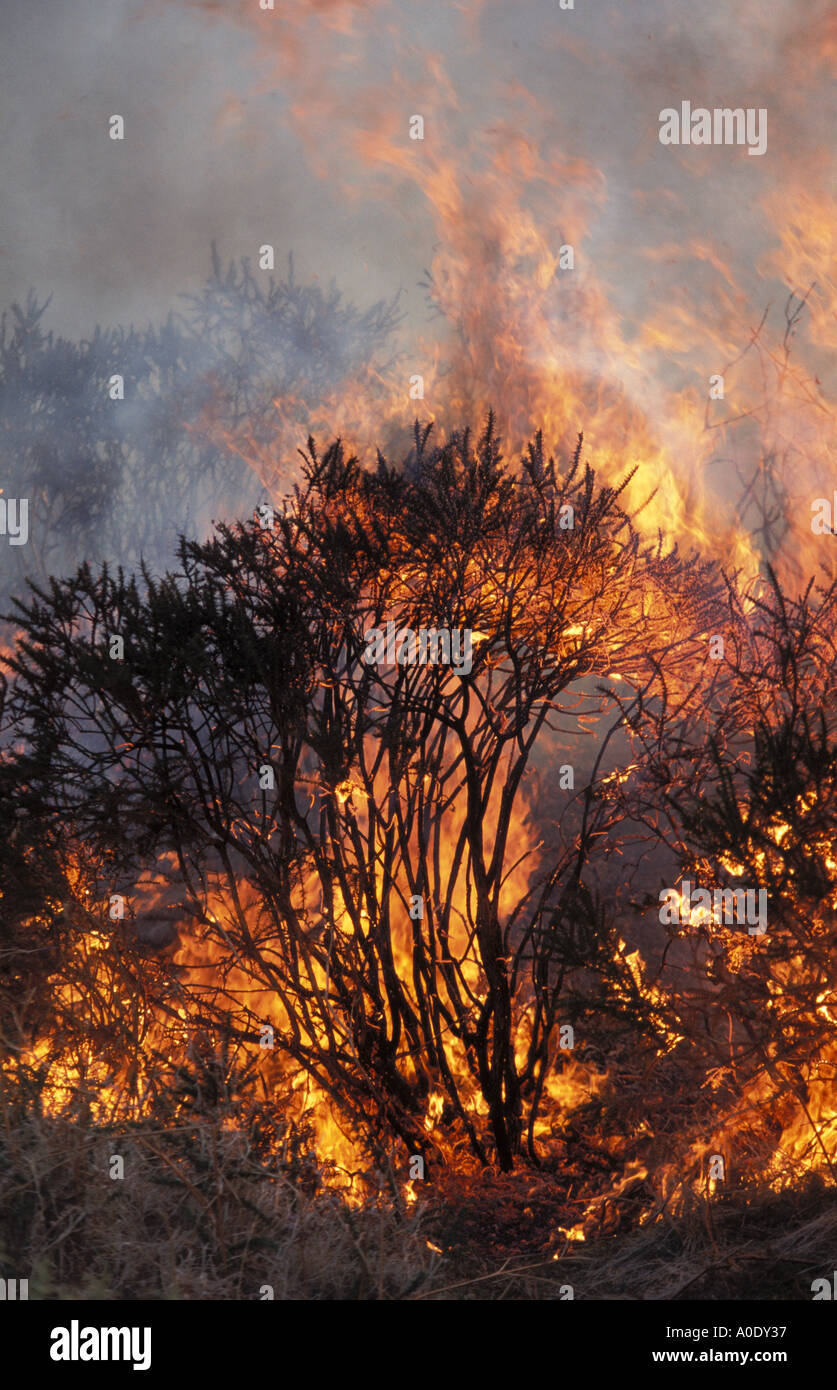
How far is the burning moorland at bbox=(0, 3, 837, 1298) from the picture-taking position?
4.31 metres

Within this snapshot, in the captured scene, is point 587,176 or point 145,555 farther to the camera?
point 145,555

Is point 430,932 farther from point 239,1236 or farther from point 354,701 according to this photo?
point 239,1236

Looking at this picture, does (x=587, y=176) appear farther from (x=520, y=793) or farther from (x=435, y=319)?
(x=520, y=793)

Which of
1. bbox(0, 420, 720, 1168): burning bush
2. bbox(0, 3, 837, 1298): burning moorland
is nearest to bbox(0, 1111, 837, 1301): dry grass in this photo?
bbox(0, 3, 837, 1298): burning moorland

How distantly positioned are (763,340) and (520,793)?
17.7ft

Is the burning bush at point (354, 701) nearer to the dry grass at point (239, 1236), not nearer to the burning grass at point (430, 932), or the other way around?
the burning grass at point (430, 932)

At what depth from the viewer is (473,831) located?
6688 millimetres

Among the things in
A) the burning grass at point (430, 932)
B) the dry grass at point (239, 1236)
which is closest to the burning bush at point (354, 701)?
the burning grass at point (430, 932)

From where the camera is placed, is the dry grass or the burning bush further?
the burning bush

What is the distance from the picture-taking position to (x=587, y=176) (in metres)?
11.7

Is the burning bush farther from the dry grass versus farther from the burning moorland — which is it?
the dry grass

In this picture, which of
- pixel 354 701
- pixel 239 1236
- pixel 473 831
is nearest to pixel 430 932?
pixel 473 831
